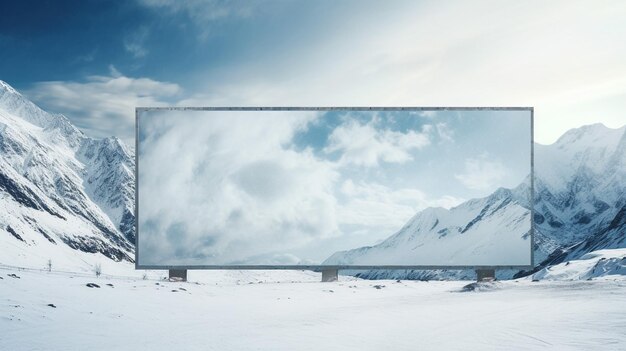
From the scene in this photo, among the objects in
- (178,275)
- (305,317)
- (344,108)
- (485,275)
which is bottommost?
(305,317)

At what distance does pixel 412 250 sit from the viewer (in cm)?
2555

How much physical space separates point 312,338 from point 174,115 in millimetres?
15369

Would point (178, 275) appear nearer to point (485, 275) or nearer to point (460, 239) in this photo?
point (460, 239)

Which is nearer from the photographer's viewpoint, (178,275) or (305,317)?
(305,317)

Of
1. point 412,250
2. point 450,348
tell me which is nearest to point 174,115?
point 412,250

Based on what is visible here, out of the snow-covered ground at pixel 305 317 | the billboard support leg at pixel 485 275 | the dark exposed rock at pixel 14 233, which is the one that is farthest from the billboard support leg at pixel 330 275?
the dark exposed rock at pixel 14 233

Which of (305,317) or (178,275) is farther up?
(178,275)

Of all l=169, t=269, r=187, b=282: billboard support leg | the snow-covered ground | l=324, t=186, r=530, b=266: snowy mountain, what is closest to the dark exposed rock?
the snow-covered ground

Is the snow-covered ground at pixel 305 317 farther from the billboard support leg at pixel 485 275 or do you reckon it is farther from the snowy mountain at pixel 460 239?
the snowy mountain at pixel 460 239

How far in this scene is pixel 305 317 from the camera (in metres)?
17.7

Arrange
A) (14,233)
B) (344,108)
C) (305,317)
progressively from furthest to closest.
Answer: (14,233), (344,108), (305,317)

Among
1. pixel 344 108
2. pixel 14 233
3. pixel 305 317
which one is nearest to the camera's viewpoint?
pixel 305 317

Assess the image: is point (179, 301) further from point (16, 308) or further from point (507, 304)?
point (507, 304)

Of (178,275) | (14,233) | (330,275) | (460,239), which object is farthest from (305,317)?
(14,233)
